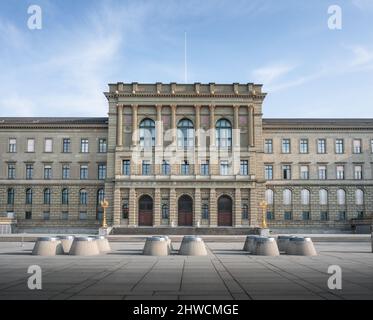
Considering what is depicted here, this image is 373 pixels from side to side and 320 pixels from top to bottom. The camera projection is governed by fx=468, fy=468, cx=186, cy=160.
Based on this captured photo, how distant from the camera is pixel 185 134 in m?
68.0

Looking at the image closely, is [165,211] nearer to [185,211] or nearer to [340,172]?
[185,211]

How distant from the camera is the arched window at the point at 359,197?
235ft

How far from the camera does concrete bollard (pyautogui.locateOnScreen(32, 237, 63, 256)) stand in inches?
1001

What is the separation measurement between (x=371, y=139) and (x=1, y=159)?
188 ft

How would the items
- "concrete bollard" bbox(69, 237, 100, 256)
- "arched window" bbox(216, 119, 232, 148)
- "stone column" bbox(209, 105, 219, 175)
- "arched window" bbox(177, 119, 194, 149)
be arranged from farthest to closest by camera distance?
"arched window" bbox(216, 119, 232, 148), "arched window" bbox(177, 119, 194, 149), "stone column" bbox(209, 105, 219, 175), "concrete bollard" bbox(69, 237, 100, 256)

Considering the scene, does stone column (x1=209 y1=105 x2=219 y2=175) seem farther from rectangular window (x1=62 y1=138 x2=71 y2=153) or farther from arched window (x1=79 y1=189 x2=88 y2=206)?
rectangular window (x1=62 y1=138 x2=71 y2=153)

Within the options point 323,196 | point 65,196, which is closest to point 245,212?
point 323,196

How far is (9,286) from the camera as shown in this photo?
14117 mm

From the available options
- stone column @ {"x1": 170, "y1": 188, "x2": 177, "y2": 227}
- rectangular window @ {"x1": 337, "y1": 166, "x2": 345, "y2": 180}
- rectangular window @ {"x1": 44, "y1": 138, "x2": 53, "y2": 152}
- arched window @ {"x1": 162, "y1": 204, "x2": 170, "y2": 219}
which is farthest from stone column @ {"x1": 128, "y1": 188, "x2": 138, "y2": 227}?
rectangular window @ {"x1": 337, "y1": 166, "x2": 345, "y2": 180}

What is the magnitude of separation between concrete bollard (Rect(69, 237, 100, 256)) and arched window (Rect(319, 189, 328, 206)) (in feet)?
172

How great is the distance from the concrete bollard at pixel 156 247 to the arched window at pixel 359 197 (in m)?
52.8

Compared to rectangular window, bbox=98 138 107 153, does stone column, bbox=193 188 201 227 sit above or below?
below

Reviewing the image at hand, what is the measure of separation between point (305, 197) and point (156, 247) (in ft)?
164
